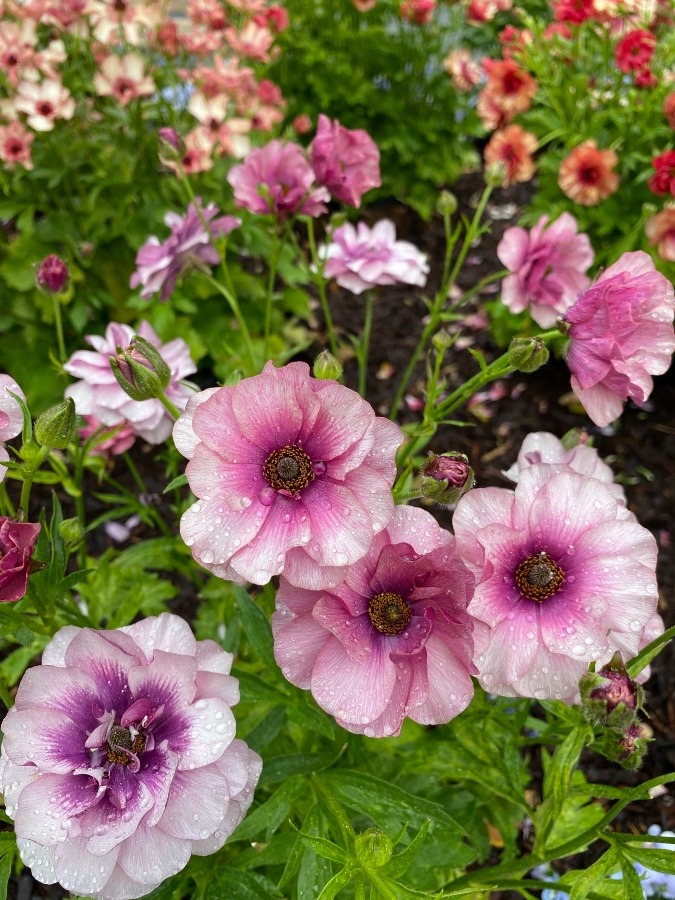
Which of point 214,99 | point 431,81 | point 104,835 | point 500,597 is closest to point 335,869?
point 104,835

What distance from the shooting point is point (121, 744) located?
0.86m

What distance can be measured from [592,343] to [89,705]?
73 cm

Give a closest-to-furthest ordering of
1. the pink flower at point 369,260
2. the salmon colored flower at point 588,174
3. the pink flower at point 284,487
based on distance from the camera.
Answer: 1. the pink flower at point 284,487
2. the pink flower at point 369,260
3. the salmon colored flower at point 588,174

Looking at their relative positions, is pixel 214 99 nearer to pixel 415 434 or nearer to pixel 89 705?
pixel 415 434

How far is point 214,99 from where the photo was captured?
241 centimetres

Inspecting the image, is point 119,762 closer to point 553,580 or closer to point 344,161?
point 553,580

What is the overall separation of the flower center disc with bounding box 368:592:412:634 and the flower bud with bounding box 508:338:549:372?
33 centimetres

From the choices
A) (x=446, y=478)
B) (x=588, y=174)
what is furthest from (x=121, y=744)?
(x=588, y=174)

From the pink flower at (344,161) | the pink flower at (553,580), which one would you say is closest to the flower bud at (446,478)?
the pink flower at (553,580)

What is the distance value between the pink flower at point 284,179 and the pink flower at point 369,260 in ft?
0.44

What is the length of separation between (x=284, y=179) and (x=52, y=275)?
18.3 inches

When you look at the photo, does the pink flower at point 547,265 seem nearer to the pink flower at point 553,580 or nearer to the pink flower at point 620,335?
the pink flower at point 620,335

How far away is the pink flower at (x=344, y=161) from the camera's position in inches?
53.6

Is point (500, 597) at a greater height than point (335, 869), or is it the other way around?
point (500, 597)
